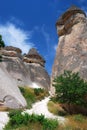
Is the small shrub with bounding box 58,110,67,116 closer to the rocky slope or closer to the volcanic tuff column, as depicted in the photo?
the volcanic tuff column

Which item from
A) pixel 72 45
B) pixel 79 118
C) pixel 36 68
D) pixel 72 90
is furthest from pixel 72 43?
pixel 36 68

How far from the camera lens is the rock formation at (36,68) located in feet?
158

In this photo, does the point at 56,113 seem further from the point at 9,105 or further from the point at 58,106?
the point at 9,105

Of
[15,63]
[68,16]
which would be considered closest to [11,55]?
[15,63]

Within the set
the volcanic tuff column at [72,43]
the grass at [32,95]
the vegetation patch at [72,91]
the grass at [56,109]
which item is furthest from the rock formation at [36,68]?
the vegetation patch at [72,91]

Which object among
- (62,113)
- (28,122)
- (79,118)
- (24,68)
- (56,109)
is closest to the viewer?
(28,122)

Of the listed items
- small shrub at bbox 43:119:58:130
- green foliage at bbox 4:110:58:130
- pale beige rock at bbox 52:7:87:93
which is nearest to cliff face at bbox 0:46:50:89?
pale beige rock at bbox 52:7:87:93

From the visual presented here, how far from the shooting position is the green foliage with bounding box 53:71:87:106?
21828mm

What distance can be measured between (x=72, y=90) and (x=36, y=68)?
29070 millimetres

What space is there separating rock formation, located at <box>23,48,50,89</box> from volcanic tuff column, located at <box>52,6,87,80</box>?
662 inches

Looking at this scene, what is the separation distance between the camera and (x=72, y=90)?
22.0 m

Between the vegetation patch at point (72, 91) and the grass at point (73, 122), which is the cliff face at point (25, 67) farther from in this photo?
the vegetation patch at point (72, 91)

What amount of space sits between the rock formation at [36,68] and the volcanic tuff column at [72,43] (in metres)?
16.8

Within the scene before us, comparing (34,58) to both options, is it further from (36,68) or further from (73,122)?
(73,122)
